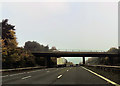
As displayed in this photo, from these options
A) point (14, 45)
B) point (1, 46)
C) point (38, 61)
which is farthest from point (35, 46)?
point (1, 46)

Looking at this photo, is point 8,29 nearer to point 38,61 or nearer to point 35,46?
point 38,61

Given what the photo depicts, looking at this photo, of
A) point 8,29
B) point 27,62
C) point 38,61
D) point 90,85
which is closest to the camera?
point 90,85

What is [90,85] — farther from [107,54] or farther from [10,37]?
[107,54]

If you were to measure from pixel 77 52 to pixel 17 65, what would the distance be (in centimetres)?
2624

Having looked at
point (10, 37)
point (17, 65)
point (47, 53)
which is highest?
point (10, 37)

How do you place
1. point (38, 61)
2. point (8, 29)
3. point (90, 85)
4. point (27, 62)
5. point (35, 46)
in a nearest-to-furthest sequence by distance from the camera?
point (90, 85) → point (8, 29) → point (27, 62) → point (38, 61) → point (35, 46)

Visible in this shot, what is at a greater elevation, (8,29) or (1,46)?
(8,29)

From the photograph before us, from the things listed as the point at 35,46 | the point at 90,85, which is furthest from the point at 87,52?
the point at 35,46

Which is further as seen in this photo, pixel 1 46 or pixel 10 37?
pixel 10 37

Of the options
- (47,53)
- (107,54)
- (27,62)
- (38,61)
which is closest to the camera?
(27,62)

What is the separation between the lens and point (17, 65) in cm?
5012

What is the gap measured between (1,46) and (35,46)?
89952mm

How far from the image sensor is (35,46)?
129375 millimetres

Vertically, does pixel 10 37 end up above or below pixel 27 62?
above
